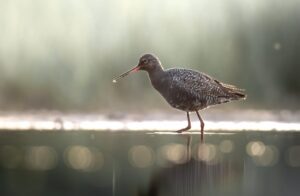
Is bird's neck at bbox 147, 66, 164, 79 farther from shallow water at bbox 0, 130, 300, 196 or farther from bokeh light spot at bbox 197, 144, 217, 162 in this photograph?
bokeh light spot at bbox 197, 144, 217, 162

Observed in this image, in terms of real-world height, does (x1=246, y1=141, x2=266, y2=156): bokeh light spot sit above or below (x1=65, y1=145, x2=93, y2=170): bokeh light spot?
above

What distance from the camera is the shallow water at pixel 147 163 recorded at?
9.20m

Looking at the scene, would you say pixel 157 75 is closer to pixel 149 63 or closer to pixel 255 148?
pixel 149 63

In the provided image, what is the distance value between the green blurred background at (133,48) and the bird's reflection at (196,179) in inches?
246

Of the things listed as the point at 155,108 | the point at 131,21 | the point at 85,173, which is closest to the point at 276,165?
the point at 85,173

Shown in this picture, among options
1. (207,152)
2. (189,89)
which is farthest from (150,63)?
(207,152)

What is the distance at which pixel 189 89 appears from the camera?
14.5 meters

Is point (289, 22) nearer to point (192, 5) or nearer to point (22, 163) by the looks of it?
point (192, 5)

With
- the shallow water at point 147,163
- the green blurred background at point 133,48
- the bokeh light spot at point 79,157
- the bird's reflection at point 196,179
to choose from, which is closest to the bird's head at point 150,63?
the shallow water at point 147,163

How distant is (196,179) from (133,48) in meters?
7.87

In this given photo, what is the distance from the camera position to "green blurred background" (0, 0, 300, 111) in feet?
55.7

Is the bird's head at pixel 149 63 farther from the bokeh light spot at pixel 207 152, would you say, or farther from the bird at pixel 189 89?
the bokeh light spot at pixel 207 152

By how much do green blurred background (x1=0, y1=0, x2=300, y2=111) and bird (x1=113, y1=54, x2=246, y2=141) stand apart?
2204 millimetres

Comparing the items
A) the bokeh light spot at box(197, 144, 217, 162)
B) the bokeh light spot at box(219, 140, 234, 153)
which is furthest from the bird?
the bokeh light spot at box(197, 144, 217, 162)
